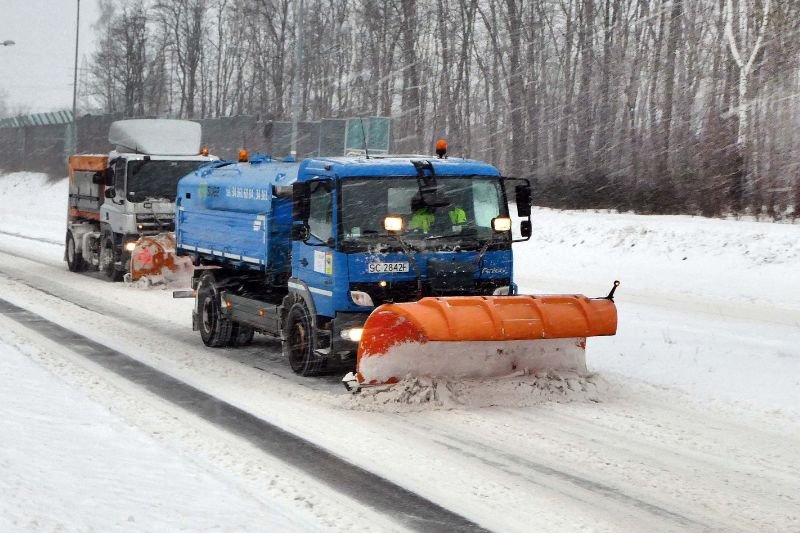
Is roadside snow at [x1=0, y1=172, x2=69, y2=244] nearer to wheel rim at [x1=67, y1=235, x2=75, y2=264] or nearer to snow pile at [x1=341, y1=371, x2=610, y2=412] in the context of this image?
wheel rim at [x1=67, y1=235, x2=75, y2=264]

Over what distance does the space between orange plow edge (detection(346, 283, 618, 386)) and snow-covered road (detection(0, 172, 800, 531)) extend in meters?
0.24

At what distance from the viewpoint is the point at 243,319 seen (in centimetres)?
1307

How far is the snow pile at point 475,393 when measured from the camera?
9.48m

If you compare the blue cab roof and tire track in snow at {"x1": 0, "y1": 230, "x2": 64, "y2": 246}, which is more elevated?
the blue cab roof

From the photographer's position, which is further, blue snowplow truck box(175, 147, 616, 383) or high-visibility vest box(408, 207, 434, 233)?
high-visibility vest box(408, 207, 434, 233)

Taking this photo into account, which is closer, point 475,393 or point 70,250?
point 475,393

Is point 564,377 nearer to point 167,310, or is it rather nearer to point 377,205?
point 377,205

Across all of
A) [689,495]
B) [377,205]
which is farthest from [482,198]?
[689,495]

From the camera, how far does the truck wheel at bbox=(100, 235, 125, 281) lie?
2261 centimetres

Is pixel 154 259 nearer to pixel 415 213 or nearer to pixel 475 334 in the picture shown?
pixel 415 213

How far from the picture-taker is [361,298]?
10344 mm

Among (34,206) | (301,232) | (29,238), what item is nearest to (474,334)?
(301,232)

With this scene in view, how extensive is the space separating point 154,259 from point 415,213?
1165 centimetres

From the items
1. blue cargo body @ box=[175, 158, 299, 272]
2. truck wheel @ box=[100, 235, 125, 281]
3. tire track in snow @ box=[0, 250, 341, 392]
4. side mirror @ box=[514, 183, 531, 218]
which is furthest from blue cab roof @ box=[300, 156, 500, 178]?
truck wheel @ box=[100, 235, 125, 281]
